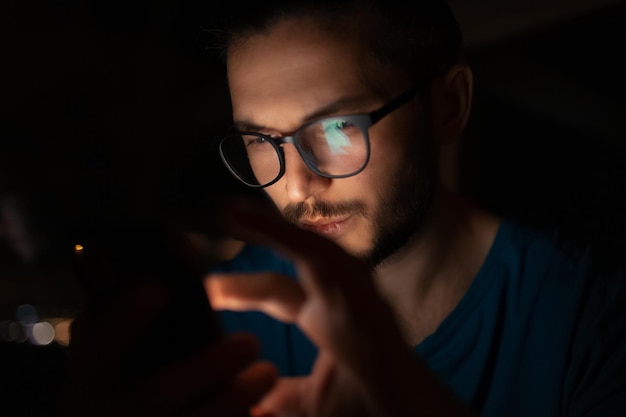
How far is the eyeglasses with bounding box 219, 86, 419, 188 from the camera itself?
0.43 metres

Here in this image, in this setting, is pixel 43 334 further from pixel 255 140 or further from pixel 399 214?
pixel 399 214

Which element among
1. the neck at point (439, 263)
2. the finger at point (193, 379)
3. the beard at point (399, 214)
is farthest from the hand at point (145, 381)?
the neck at point (439, 263)

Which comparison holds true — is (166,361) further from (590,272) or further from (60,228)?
(590,272)

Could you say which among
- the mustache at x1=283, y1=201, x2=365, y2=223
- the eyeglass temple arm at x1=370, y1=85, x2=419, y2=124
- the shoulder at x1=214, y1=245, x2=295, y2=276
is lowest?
the shoulder at x1=214, y1=245, x2=295, y2=276

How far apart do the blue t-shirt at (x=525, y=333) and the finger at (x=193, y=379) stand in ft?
0.63

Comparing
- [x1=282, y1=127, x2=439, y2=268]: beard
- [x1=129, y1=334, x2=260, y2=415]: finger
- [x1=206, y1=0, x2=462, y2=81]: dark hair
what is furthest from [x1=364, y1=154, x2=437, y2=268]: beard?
[x1=129, y1=334, x2=260, y2=415]: finger

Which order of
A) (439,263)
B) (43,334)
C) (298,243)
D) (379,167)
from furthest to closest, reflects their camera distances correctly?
(439,263) → (379,167) → (43,334) → (298,243)

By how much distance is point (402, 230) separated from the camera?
52 cm

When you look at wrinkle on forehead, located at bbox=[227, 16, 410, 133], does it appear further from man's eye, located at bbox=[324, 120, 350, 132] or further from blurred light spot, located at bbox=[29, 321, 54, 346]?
blurred light spot, located at bbox=[29, 321, 54, 346]

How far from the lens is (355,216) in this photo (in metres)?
0.47

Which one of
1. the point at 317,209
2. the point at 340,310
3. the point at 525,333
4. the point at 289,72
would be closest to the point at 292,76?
the point at 289,72

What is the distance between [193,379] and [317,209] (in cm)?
21

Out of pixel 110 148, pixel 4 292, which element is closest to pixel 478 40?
pixel 110 148

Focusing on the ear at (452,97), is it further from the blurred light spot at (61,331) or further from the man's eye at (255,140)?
the blurred light spot at (61,331)
